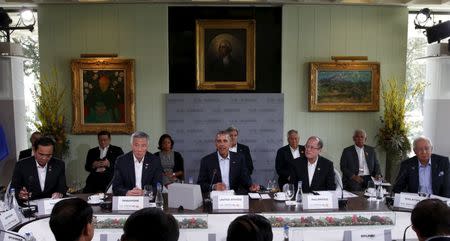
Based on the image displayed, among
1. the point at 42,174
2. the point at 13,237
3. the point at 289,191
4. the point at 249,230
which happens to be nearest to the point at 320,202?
the point at 289,191

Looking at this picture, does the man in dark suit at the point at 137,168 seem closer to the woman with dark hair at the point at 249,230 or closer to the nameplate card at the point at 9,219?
the nameplate card at the point at 9,219

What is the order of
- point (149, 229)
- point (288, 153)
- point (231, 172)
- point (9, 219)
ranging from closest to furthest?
point (149, 229) → point (9, 219) → point (231, 172) → point (288, 153)

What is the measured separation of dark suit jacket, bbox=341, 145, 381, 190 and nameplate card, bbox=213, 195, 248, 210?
2765 millimetres

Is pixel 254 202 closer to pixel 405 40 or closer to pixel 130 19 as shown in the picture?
pixel 130 19

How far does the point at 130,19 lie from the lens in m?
6.66

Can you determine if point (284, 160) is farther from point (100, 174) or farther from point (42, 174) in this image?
point (42, 174)

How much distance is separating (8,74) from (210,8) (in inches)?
135

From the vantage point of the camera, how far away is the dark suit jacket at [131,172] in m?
4.13

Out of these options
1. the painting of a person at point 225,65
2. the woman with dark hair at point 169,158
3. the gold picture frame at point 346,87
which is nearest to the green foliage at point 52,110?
the woman with dark hair at point 169,158

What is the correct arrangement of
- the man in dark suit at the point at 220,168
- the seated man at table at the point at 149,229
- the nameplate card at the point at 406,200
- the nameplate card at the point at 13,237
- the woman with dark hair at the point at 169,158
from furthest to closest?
the woman with dark hair at the point at 169,158, the man in dark suit at the point at 220,168, the nameplate card at the point at 406,200, the nameplate card at the point at 13,237, the seated man at table at the point at 149,229

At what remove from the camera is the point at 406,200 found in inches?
138

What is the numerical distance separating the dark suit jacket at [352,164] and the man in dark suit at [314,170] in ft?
4.88

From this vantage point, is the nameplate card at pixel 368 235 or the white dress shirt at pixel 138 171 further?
the white dress shirt at pixel 138 171

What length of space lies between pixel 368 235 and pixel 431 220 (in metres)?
0.88
